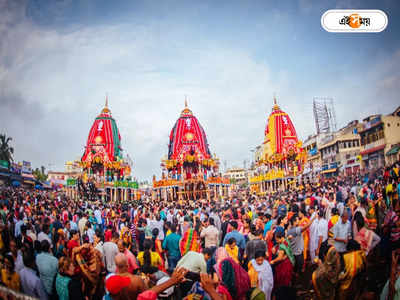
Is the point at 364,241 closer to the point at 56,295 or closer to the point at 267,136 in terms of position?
the point at 56,295

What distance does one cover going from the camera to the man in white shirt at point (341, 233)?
552cm

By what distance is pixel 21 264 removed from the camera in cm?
399

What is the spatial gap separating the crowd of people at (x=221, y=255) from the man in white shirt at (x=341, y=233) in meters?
0.02

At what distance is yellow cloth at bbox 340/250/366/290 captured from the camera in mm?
4262

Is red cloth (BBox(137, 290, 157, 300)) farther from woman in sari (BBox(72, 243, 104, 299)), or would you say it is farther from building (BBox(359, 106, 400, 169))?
building (BBox(359, 106, 400, 169))

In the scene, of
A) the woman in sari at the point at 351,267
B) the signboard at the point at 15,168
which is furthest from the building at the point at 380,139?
the signboard at the point at 15,168

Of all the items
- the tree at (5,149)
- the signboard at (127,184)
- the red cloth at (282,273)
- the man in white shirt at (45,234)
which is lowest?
the red cloth at (282,273)

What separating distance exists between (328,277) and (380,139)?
3224 millimetres

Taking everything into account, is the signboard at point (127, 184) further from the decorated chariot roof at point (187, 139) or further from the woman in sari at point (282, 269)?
the woman in sari at point (282, 269)

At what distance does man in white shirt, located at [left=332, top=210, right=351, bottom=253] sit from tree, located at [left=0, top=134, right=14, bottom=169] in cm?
654

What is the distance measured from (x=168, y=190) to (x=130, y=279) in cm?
2626

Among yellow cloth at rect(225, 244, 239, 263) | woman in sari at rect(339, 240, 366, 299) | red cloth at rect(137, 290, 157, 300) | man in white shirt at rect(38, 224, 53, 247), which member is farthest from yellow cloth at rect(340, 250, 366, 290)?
man in white shirt at rect(38, 224, 53, 247)

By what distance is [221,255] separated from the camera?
4.92 metres

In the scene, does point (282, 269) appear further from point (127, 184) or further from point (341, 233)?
point (127, 184)
